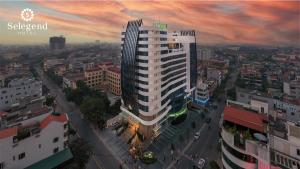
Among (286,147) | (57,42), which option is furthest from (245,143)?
(57,42)

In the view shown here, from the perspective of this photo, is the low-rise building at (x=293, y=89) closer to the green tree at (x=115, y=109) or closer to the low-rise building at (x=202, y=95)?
the low-rise building at (x=202, y=95)

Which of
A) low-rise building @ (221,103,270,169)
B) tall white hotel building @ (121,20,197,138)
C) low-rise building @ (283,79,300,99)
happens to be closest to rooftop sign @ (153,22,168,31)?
tall white hotel building @ (121,20,197,138)

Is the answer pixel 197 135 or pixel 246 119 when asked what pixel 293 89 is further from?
pixel 246 119

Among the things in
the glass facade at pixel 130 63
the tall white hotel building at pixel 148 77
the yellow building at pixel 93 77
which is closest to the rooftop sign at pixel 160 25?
the tall white hotel building at pixel 148 77

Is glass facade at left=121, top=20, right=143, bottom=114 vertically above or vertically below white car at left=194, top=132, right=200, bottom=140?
above

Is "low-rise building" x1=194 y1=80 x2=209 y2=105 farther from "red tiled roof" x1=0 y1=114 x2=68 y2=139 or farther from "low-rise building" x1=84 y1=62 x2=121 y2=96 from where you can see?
"red tiled roof" x1=0 y1=114 x2=68 y2=139

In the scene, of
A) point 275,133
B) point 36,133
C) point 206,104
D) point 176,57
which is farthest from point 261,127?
point 206,104
